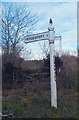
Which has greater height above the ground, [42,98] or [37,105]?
[42,98]

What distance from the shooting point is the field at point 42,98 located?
807cm

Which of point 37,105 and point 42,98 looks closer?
point 37,105

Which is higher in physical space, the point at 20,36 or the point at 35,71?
the point at 20,36

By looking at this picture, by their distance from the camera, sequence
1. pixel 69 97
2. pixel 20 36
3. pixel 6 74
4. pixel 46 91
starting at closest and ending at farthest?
pixel 69 97, pixel 46 91, pixel 6 74, pixel 20 36

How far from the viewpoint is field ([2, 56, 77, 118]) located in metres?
8.07

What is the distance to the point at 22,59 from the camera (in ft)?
38.8

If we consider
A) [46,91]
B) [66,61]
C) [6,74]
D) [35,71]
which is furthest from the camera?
[66,61]

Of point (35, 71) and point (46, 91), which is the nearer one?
point (46, 91)

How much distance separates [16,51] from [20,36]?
3.81 feet

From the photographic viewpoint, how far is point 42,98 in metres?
9.14

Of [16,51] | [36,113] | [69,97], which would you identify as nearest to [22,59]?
[16,51]

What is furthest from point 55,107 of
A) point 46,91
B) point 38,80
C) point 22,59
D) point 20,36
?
point 20,36

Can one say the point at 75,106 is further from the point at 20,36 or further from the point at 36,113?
the point at 20,36


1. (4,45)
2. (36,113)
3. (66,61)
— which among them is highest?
(4,45)
